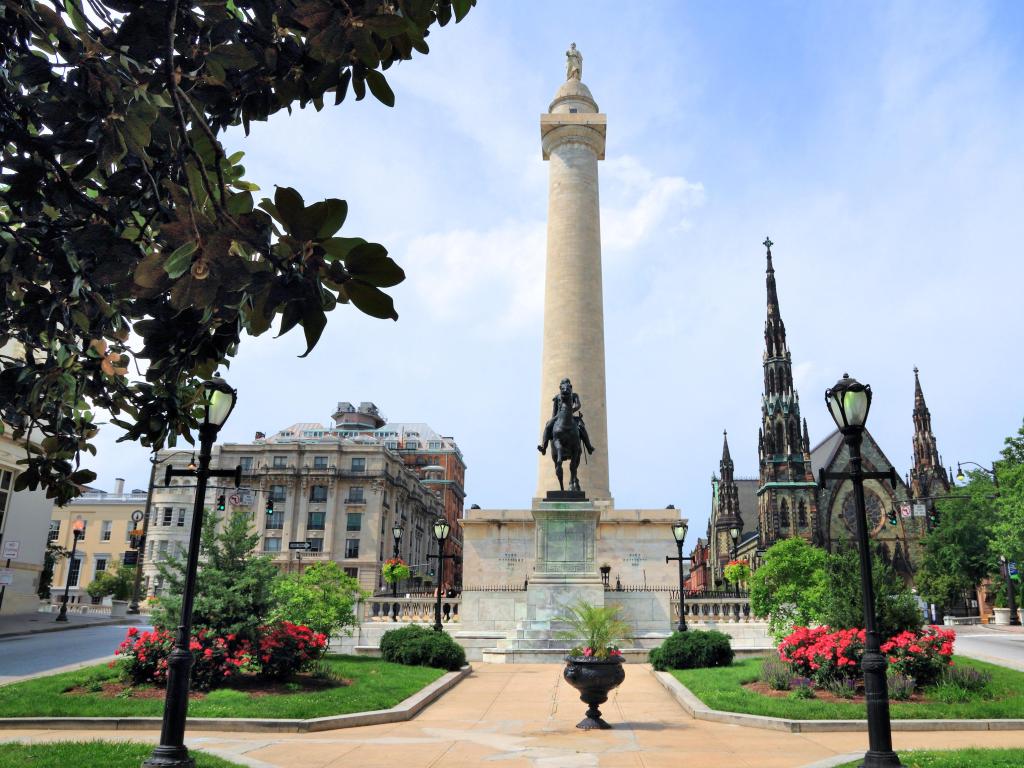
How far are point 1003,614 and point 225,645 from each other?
58.8 metres

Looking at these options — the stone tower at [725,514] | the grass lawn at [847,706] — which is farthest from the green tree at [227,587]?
the stone tower at [725,514]

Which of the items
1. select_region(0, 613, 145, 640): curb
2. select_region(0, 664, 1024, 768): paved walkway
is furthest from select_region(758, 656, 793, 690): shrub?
select_region(0, 613, 145, 640): curb

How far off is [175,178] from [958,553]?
8358 centimetres

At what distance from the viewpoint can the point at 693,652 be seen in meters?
19.3

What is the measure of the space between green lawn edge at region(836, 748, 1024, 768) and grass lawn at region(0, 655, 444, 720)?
8159mm

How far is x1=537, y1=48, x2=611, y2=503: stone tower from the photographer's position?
1508 inches

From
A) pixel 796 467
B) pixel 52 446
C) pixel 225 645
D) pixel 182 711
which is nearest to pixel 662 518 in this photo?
pixel 225 645

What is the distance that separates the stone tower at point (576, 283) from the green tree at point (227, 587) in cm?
2062

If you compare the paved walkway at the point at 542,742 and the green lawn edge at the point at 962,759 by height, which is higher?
the green lawn edge at the point at 962,759

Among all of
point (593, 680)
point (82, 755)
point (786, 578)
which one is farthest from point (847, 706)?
point (786, 578)

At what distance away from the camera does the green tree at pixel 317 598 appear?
61.1 ft

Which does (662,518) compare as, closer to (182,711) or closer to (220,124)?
(182,711)

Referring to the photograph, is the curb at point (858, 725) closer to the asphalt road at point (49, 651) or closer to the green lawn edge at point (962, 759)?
the green lawn edge at point (962, 759)

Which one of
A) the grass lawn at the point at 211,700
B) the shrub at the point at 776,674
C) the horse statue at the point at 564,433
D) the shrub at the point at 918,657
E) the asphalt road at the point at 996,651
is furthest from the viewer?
the horse statue at the point at 564,433
